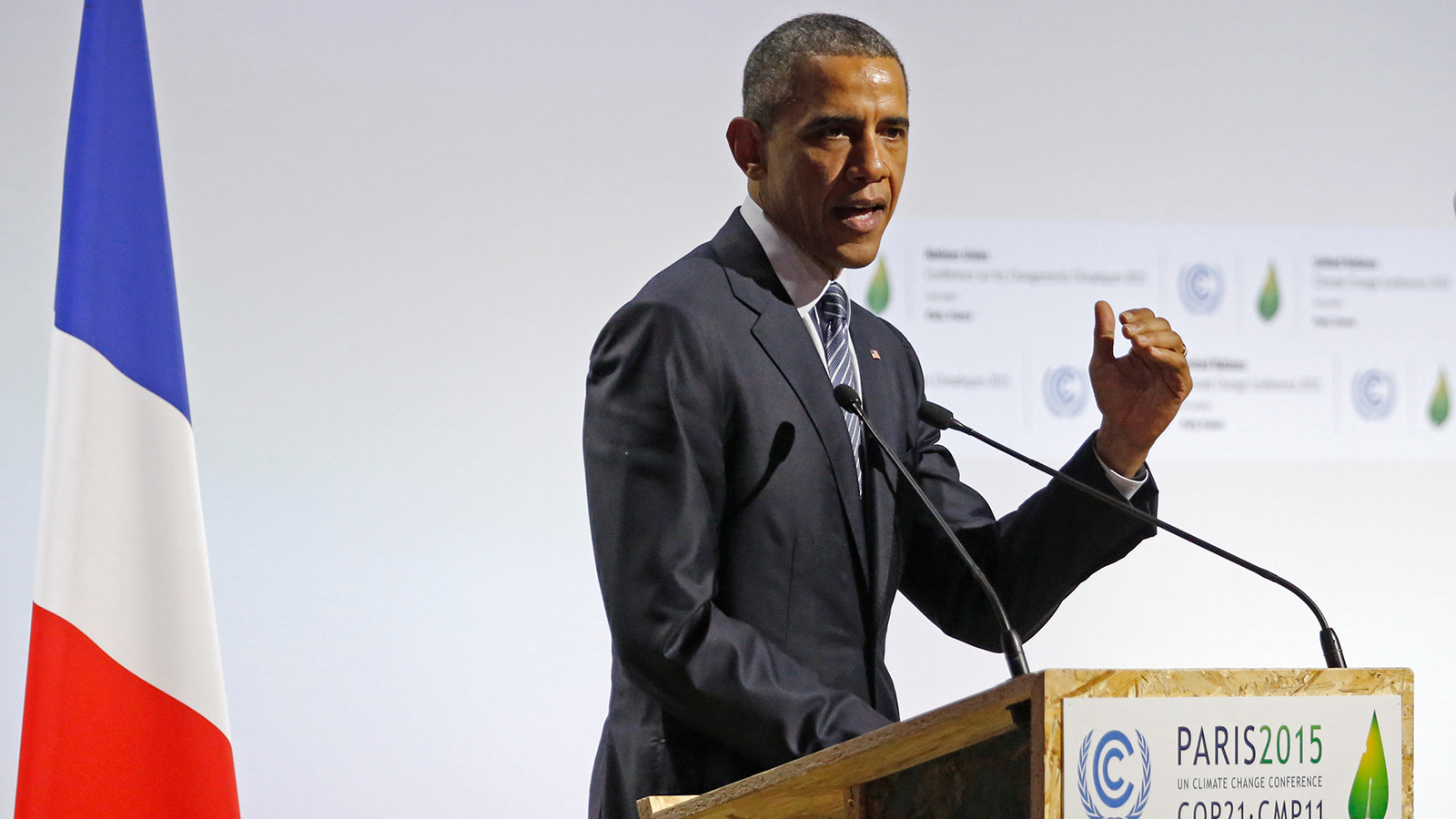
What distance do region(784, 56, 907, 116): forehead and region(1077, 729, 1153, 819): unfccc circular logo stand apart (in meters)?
0.95

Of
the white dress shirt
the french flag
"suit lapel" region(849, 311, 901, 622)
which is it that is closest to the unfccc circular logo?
"suit lapel" region(849, 311, 901, 622)

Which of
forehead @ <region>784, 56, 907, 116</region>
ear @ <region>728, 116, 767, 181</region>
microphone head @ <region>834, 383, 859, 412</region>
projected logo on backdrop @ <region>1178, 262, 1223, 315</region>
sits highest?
projected logo on backdrop @ <region>1178, 262, 1223, 315</region>

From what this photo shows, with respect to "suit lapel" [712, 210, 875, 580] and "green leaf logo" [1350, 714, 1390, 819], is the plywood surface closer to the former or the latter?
"green leaf logo" [1350, 714, 1390, 819]

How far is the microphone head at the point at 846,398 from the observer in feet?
5.06

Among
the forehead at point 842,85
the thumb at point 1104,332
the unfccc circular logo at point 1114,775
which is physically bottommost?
the unfccc circular logo at point 1114,775

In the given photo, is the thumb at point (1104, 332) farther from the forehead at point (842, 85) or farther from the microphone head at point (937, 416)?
the forehead at point (842, 85)

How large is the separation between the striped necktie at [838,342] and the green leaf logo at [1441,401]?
7.92ft

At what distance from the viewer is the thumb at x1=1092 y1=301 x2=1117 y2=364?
59.6 inches

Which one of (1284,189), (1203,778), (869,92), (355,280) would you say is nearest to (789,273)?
(869,92)

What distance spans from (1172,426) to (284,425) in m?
2.14

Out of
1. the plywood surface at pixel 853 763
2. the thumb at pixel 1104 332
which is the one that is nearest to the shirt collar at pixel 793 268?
the thumb at pixel 1104 332

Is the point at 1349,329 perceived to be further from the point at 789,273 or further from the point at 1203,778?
the point at 1203,778

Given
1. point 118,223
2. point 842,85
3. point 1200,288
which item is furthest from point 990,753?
point 1200,288

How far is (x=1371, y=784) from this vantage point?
101 centimetres
